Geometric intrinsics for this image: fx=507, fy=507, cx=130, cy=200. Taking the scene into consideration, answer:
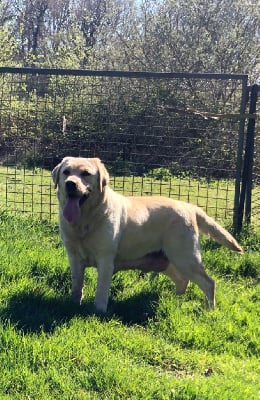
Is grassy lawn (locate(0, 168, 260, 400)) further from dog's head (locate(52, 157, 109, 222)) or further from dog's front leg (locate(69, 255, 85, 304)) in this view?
dog's head (locate(52, 157, 109, 222))

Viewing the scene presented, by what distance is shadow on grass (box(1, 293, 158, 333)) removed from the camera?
166 inches

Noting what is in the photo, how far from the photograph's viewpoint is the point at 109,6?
3269 cm

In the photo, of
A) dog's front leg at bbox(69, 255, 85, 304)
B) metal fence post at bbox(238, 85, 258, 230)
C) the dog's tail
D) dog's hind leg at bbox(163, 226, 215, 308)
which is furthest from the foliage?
dog's front leg at bbox(69, 255, 85, 304)

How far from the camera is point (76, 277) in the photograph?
495 centimetres

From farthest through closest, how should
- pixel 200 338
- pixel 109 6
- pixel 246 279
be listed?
pixel 109 6 → pixel 246 279 → pixel 200 338

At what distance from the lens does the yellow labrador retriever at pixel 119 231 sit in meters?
4.76

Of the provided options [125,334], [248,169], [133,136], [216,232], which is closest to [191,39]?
[133,136]

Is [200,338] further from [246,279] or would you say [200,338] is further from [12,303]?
[246,279]

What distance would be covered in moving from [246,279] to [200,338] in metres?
2.08

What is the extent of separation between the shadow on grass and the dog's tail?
0.93m

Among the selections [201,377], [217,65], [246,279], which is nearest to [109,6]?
[217,65]

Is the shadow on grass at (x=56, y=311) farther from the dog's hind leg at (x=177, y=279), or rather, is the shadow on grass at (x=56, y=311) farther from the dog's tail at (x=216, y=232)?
the dog's tail at (x=216, y=232)

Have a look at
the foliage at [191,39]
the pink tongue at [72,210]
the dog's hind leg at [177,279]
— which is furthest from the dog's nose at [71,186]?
the foliage at [191,39]

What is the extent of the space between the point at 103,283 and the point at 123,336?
72 centimetres
